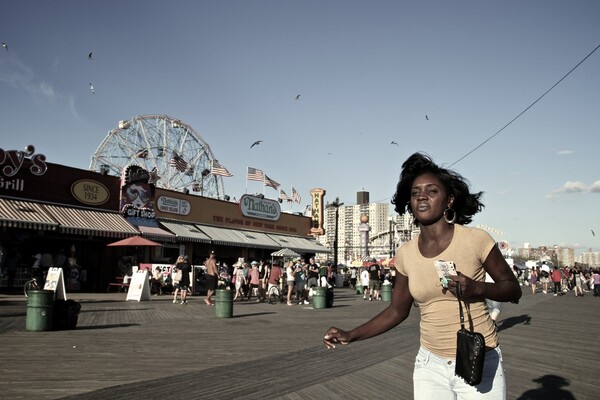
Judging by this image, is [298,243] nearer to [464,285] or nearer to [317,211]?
[317,211]

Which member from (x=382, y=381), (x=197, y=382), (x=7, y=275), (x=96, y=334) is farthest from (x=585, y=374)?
(x=7, y=275)

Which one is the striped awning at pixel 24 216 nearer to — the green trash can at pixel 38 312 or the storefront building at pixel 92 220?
the storefront building at pixel 92 220

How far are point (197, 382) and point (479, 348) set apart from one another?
14.5 feet

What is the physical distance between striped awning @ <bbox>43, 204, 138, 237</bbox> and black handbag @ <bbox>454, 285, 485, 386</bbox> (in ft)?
68.5

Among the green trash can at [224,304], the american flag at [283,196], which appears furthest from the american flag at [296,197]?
the green trash can at [224,304]

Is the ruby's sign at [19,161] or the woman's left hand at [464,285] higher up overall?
the ruby's sign at [19,161]

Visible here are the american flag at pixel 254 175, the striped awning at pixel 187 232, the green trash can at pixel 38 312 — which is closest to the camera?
the green trash can at pixel 38 312

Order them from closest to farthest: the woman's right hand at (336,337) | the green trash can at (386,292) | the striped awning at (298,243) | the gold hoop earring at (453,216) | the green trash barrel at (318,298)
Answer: the gold hoop earring at (453,216), the woman's right hand at (336,337), the green trash barrel at (318,298), the green trash can at (386,292), the striped awning at (298,243)

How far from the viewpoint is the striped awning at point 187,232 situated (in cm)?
2683

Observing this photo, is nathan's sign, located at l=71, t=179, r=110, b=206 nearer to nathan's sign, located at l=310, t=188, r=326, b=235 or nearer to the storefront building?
the storefront building

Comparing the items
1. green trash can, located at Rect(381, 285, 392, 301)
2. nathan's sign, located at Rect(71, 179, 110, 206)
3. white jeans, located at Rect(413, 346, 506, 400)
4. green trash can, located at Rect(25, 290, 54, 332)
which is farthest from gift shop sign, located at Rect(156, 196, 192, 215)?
white jeans, located at Rect(413, 346, 506, 400)

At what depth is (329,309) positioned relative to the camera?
690 inches

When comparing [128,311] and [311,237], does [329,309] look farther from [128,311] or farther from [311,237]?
[311,237]

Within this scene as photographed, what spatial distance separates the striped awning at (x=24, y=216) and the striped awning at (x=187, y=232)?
7.05 m
